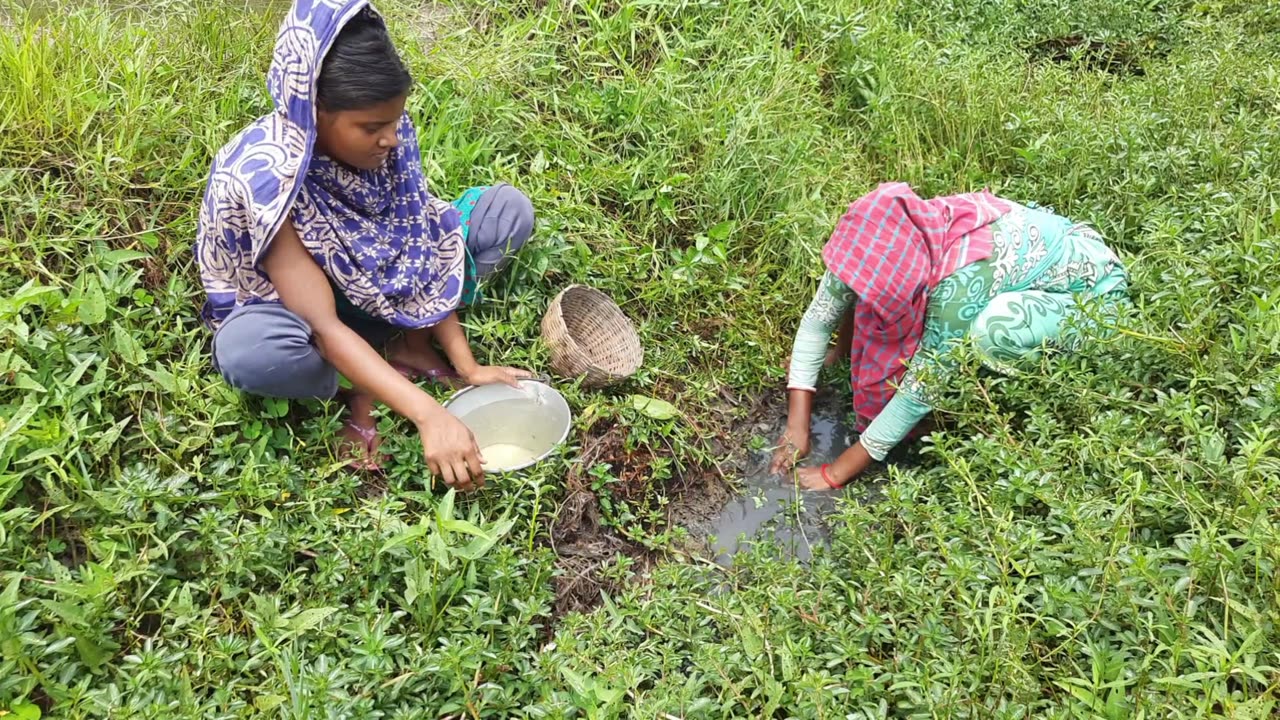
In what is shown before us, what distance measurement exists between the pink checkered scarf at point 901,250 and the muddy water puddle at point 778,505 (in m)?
0.45

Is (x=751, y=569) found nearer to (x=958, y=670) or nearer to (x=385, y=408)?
(x=958, y=670)

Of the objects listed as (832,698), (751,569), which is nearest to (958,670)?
(832,698)

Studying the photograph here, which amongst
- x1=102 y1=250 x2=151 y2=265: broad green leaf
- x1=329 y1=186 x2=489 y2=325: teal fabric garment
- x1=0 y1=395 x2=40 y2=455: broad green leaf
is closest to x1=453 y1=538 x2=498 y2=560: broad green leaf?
x1=329 y1=186 x2=489 y2=325: teal fabric garment

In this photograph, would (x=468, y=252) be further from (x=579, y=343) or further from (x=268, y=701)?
(x=268, y=701)

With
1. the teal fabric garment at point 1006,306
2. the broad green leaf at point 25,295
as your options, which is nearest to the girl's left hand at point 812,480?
the teal fabric garment at point 1006,306

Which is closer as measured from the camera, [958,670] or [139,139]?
[958,670]

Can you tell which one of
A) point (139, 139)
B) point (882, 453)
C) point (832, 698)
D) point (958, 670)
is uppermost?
point (139, 139)

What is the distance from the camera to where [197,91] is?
9.27 ft

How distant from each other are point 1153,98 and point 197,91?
3.53m

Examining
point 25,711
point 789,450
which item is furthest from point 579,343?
point 25,711

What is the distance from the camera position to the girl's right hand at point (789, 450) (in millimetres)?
2762

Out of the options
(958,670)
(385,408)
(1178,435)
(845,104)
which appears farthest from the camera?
(845,104)

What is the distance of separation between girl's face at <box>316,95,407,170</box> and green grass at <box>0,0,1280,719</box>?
0.69 meters

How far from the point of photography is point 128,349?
2219mm
